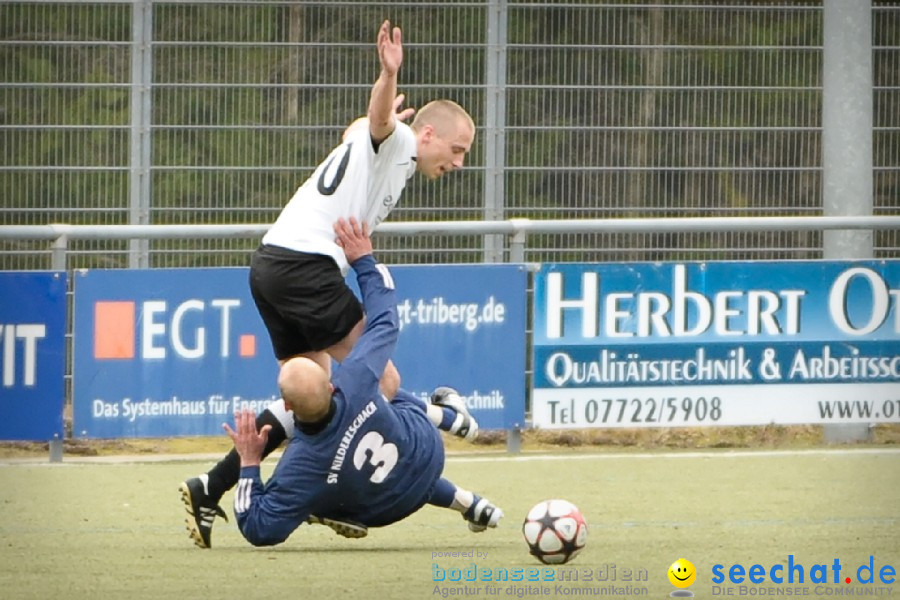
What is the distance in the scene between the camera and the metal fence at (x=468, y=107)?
11.3 meters

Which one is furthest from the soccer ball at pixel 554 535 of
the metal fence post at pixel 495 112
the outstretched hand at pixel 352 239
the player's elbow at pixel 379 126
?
the metal fence post at pixel 495 112

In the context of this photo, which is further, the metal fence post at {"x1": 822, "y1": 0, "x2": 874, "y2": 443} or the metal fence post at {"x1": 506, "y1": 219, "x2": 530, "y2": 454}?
the metal fence post at {"x1": 822, "y1": 0, "x2": 874, "y2": 443}

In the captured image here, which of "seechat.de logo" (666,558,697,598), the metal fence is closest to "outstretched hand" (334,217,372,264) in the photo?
"seechat.de logo" (666,558,697,598)

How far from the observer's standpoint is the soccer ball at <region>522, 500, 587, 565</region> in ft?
21.8

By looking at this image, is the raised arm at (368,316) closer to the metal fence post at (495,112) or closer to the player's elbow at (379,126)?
the player's elbow at (379,126)

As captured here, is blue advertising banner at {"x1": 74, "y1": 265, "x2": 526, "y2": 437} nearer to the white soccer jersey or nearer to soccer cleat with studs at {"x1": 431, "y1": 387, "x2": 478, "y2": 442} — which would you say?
soccer cleat with studs at {"x1": 431, "y1": 387, "x2": 478, "y2": 442}

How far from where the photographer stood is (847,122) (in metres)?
11.5

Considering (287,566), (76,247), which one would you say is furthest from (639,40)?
(287,566)

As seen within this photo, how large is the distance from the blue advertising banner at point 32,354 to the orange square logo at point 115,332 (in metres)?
0.19

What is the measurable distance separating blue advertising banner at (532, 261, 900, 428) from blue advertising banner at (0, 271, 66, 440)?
8.39 ft

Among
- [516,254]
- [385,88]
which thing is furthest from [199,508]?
[516,254]

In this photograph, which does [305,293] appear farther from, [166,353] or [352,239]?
[166,353]

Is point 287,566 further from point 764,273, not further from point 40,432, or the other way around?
point 764,273

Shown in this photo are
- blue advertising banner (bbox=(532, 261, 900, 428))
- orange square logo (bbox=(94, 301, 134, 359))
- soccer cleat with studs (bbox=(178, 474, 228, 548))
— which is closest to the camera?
soccer cleat with studs (bbox=(178, 474, 228, 548))
